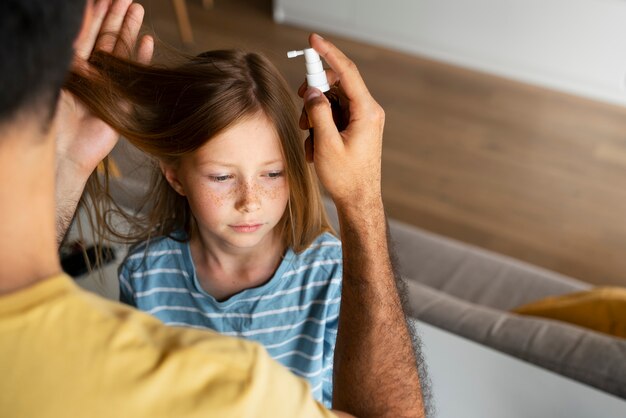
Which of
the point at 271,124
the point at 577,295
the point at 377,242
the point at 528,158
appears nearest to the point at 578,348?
the point at 577,295

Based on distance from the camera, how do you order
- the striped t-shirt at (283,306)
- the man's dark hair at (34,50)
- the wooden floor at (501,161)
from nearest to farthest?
the man's dark hair at (34,50) → the striped t-shirt at (283,306) → the wooden floor at (501,161)

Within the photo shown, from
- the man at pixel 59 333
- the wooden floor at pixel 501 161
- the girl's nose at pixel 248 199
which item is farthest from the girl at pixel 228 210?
the wooden floor at pixel 501 161

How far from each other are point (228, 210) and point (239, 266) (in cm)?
15

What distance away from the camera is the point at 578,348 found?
1436 millimetres

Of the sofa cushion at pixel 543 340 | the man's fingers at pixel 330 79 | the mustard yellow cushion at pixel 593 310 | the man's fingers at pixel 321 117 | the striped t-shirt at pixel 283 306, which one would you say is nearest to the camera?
the man's fingers at pixel 321 117

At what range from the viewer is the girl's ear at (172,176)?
128cm

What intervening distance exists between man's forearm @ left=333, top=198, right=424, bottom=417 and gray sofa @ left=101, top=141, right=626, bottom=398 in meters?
0.12

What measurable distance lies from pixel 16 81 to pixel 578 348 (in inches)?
46.6

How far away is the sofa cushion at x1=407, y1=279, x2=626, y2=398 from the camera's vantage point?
138 centimetres

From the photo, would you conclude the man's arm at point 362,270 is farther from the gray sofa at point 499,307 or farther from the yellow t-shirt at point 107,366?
the yellow t-shirt at point 107,366

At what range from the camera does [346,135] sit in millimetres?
987

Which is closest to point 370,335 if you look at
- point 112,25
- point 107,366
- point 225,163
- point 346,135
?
point 346,135

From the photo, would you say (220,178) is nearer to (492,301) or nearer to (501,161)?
(492,301)

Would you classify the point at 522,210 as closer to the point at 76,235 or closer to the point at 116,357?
the point at 76,235
